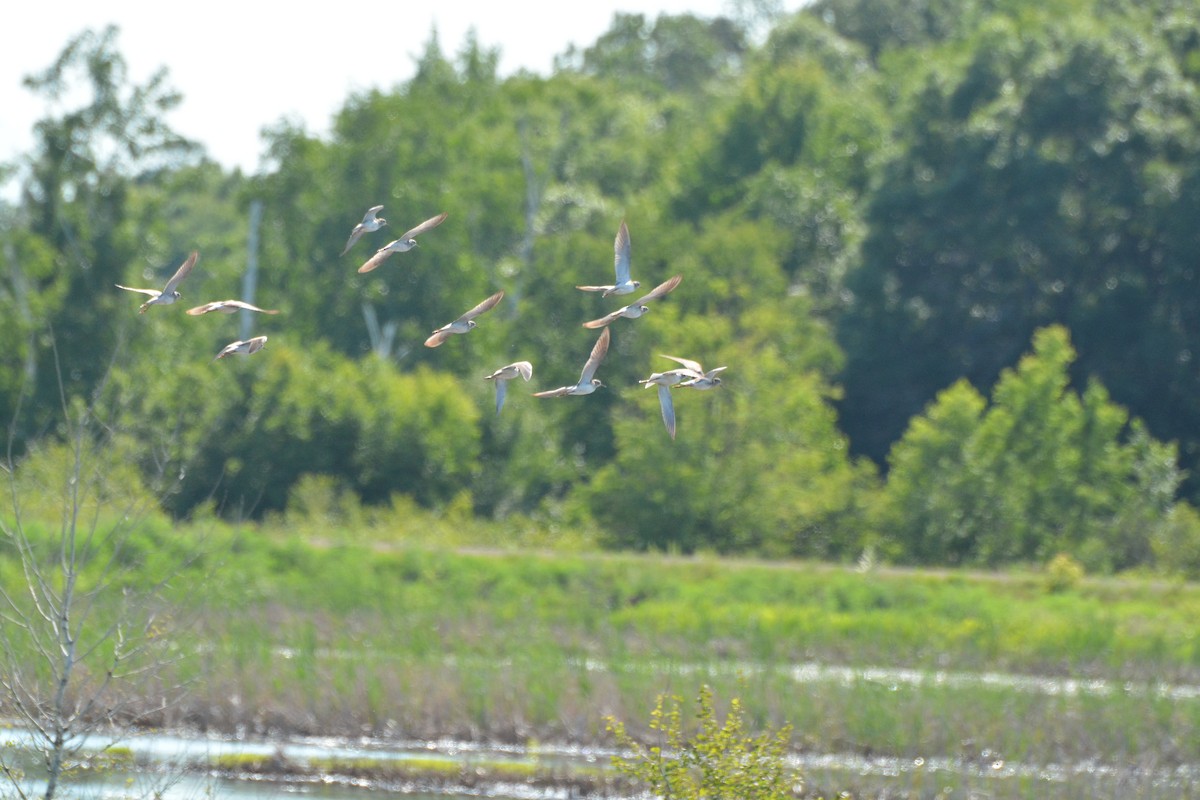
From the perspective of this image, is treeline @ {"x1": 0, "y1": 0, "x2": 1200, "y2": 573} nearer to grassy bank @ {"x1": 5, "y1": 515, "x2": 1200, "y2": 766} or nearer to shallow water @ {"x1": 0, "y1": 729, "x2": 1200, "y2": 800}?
grassy bank @ {"x1": 5, "y1": 515, "x2": 1200, "y2": 766}

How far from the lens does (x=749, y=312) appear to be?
40.3m

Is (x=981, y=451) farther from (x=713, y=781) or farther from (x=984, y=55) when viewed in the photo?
(x=713, y=781)

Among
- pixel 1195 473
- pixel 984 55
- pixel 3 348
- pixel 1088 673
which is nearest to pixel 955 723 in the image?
pixel 1088 673

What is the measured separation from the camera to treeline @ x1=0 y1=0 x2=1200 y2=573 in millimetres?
36188

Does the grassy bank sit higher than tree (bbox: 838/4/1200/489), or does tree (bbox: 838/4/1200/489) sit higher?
tree (bbox: 838/4/1200/489)

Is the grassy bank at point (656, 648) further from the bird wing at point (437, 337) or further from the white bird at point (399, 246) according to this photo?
the bird wing at point (437, 337)

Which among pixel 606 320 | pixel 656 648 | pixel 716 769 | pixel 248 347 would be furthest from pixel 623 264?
pixel 656 648

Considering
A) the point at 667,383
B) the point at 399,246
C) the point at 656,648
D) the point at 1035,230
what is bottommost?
the point at 656,648

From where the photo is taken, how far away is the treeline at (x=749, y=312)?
1425 inches

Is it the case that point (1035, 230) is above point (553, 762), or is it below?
above

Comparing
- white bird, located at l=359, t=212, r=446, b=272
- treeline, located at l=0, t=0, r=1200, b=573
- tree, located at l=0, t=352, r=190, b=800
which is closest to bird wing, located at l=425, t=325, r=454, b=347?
white bird, located at l=359, t=212, r=446, b=272

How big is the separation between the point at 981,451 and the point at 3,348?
2331 cm

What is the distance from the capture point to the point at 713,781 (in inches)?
477

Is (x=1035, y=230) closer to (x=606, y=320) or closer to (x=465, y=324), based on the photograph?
(x=465, y=324)
